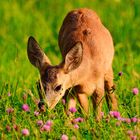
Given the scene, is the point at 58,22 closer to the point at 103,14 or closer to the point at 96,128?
the point at 103,14

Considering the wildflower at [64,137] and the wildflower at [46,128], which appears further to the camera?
the wildflower at [46,128]

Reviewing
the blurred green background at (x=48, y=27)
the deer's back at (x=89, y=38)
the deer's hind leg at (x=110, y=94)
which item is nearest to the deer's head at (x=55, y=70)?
the deer's back at (x=89, y=38)

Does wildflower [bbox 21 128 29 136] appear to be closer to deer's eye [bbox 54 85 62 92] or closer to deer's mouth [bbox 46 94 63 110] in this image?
deer's mouth [bbox 46 94 63 110]

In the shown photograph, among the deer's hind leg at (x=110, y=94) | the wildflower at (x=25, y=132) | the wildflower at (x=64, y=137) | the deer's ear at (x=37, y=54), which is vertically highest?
the deer's ear at (x=37, y=54)

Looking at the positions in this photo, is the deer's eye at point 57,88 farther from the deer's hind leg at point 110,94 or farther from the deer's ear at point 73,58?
the deer's hind leg at point 110,94

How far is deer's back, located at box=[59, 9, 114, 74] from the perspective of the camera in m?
7.87

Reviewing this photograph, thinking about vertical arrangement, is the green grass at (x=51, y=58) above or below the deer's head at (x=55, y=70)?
below

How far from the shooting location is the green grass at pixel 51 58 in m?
5.98

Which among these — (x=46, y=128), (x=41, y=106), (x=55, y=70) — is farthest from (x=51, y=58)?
(x=46, y=128)

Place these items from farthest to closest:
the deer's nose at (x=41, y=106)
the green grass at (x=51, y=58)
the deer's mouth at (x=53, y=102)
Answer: the deer's mouth at (x=53, y=102) < the deer's nose at (x=41, y=106) < the green grass at (x=51, y=58)

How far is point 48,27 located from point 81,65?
4018 millimetres

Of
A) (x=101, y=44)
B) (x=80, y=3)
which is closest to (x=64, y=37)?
(x=101, y=44)

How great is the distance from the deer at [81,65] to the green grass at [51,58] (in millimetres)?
172

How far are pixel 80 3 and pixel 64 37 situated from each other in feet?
14.2
